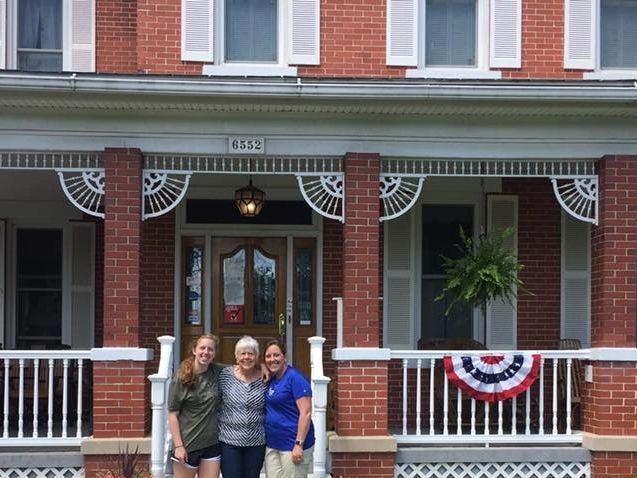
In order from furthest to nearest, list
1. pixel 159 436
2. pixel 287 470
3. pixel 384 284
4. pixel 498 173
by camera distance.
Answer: pixel 384 284
pixel 498 173
pixel 159 436
pixel 287 470

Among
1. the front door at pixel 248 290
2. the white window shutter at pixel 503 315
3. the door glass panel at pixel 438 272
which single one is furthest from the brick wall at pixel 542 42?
the front door at pixel 248 290

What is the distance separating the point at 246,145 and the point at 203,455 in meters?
3.20

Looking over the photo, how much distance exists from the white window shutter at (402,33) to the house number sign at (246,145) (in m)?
1.86

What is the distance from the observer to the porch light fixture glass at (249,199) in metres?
9.28

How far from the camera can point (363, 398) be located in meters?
7.77

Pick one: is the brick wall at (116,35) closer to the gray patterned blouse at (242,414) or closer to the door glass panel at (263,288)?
the door glass panel at (263,288)

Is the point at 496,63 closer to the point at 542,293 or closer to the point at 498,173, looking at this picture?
the point at 498,173

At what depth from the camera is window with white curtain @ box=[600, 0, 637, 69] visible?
9.08 meters

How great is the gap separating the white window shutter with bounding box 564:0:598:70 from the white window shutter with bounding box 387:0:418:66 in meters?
1.68

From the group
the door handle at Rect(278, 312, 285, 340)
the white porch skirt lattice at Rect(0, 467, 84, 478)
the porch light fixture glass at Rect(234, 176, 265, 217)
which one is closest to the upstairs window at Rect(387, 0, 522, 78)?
the porch light fixture glass at Rect(234, 176, 265, 217)

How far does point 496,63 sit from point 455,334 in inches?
131

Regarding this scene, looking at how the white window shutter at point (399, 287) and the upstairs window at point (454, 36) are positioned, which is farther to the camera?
the white window shutter at point (399, 287)

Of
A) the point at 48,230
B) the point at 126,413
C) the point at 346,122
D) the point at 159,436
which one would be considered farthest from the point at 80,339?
the point at 346,122

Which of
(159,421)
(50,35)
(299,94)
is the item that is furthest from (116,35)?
(159,421)
